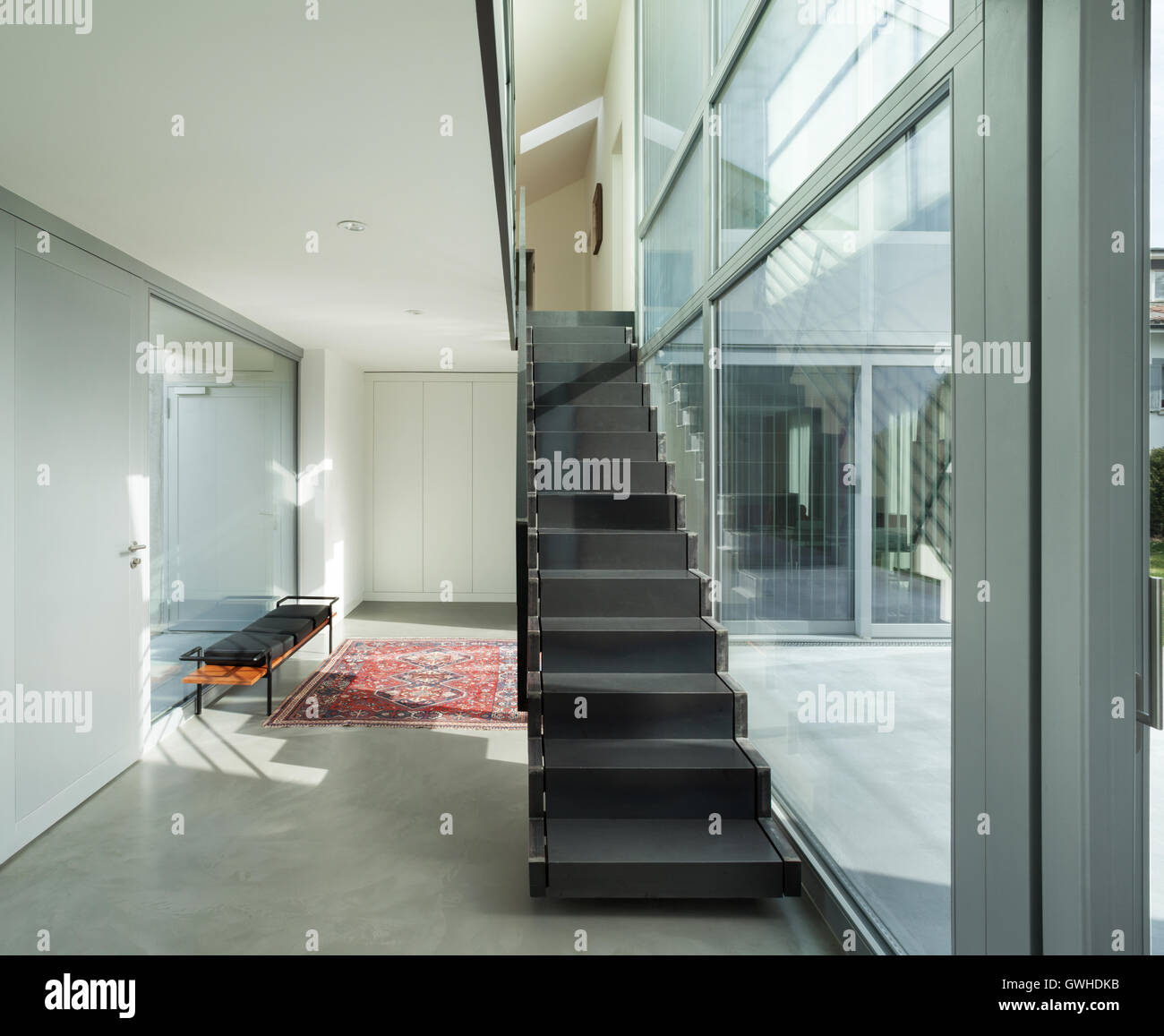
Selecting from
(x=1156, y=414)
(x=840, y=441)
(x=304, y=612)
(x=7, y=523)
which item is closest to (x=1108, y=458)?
(x=1156, y=414)

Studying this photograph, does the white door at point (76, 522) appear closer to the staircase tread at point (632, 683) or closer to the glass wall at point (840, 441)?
the staircase tread at point (632, 683)

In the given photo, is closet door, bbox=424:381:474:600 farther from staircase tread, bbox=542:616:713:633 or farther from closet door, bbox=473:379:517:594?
staircase tread, bbox=542:616:713:633

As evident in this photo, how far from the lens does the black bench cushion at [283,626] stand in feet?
16.3

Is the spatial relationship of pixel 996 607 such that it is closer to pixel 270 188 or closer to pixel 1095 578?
pixel 1095 578

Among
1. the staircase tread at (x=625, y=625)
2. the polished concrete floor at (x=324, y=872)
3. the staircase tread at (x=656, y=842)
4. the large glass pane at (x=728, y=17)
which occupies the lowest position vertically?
the polished concrete floor at (x=324, y=872)

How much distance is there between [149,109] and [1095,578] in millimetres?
2644

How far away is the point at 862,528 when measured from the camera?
216 cm

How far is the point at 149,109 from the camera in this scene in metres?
2.17

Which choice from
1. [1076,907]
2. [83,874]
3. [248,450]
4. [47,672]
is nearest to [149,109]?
[47,672]

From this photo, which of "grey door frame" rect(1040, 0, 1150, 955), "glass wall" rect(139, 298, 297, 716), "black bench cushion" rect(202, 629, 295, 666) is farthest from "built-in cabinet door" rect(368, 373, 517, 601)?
"grey door frame" rect(1040, 0, 1150, 955)

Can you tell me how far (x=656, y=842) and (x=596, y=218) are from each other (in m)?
7.57

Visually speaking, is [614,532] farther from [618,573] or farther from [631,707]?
[631,707]

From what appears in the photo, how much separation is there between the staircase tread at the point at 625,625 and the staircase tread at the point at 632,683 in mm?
185

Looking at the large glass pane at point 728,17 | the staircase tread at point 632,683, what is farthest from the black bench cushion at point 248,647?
the large glass pane at point 728,17
